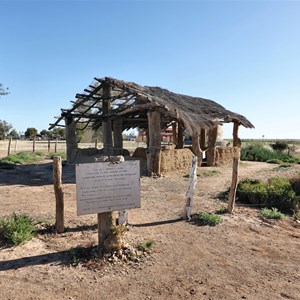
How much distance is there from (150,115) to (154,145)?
4.69ft

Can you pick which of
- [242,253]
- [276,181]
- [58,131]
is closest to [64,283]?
[242,253]

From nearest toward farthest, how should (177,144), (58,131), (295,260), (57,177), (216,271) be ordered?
1. (216,271)
2. (295,260)
3. (57,177)
4. (177,144)
5. (58,131)

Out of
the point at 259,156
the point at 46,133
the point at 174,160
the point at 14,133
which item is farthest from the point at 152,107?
the point at 14,133

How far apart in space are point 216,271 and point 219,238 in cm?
146

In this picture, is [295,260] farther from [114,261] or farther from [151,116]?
[151,116]

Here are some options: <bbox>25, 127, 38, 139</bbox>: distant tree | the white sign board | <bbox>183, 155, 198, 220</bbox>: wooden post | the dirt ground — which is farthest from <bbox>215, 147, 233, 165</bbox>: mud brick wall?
<bbox>25, 127, 38, 139</bbox>: distant tree

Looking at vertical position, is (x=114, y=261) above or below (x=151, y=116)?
below

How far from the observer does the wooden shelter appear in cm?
1406

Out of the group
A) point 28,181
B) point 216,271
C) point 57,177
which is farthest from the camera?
point 28,181

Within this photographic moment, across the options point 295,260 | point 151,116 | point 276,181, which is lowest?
point 295,260

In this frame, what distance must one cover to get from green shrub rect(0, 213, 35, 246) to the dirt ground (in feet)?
0.43

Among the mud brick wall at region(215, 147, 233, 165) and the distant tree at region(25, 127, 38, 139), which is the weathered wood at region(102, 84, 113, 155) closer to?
the mud brick wall at region(215, 147, 233, 165)

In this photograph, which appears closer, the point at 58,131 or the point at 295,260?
the point at 295,260

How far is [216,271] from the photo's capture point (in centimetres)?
478
